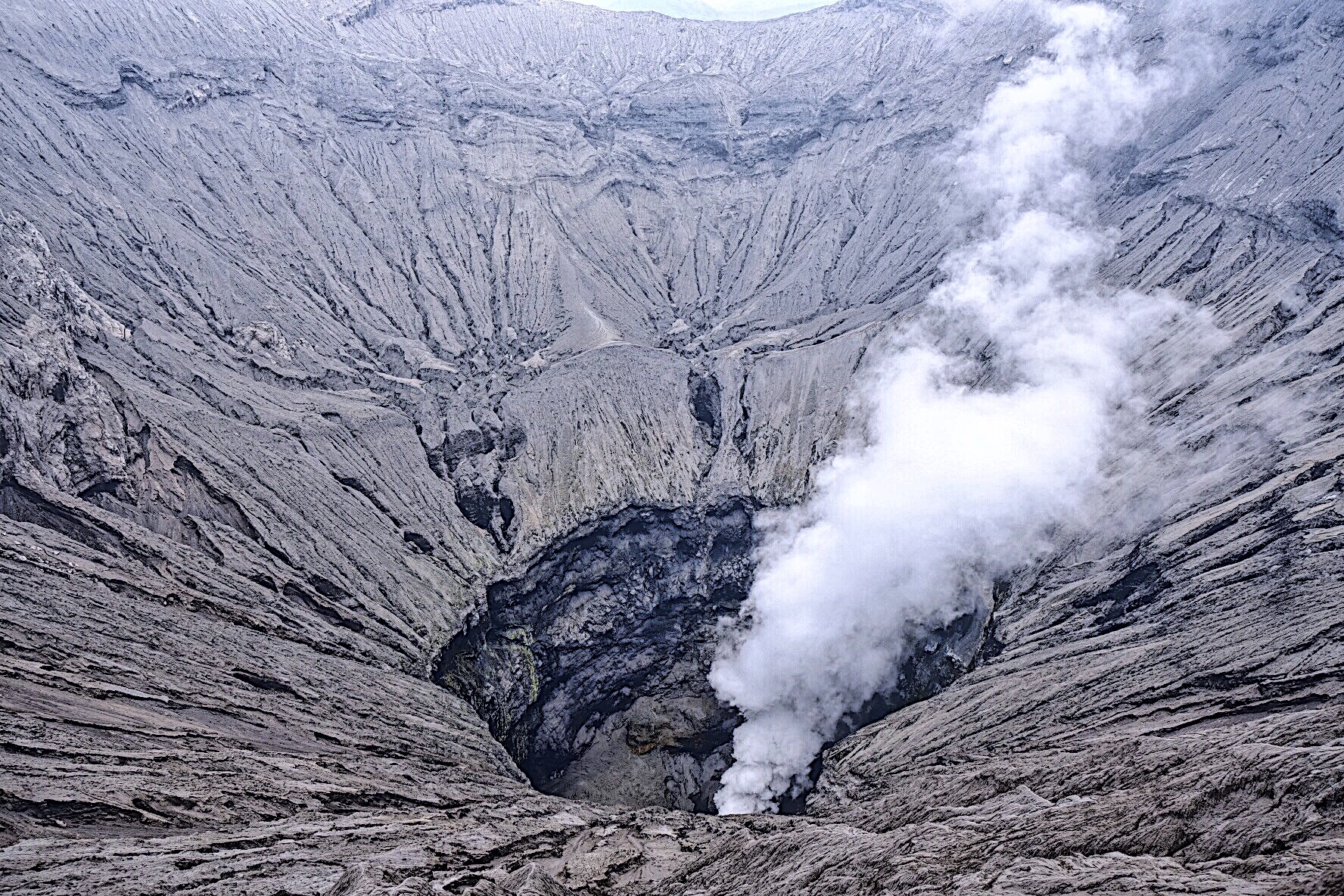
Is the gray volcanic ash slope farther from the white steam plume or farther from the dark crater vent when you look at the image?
the white steam plume

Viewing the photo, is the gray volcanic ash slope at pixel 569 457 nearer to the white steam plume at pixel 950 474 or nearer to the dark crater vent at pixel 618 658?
the dark crater vent at pixel 618 658

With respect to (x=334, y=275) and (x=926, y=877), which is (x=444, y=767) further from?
(x=334, y=275)

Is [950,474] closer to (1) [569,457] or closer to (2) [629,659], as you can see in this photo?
(2) [629,659]

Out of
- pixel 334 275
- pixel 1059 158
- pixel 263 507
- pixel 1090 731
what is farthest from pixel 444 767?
→ pixel 1059 158

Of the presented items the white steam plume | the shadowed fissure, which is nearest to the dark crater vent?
the shadowed fissure

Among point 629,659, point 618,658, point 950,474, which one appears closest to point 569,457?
point 618,658

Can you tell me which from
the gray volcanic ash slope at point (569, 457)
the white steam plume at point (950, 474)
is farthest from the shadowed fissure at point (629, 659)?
the white steam plume at point (950, 474)
